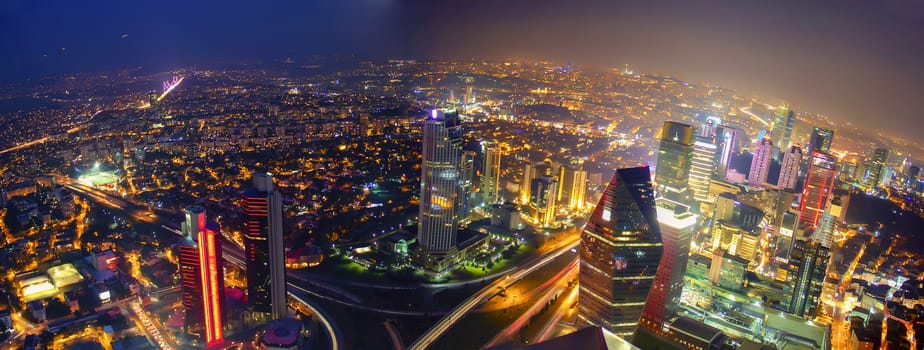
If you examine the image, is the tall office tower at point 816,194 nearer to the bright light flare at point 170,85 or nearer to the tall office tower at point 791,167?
the tall office tower at point 791,167

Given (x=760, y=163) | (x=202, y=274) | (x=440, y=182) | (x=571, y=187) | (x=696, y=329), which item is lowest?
(x=696, y=329)

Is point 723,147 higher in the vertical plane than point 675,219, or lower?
higher

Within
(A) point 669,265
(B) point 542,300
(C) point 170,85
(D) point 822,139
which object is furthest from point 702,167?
(C) point 170,85

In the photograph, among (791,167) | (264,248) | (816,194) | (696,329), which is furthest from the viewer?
(791,167)

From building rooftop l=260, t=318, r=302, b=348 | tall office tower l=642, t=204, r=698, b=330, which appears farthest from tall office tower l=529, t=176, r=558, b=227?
building rooftop l=260, t=318, r=302, b=348

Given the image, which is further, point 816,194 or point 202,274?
point 816,194

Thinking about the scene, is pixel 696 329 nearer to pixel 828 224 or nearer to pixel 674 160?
pixel 674 160
